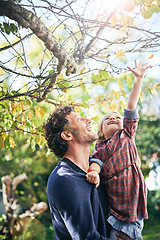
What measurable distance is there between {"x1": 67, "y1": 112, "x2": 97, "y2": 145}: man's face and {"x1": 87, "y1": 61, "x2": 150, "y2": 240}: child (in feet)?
0.46

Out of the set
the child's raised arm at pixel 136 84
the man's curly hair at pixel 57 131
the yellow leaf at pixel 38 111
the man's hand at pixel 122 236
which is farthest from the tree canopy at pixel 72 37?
Result: the man's hand at pixel 122 236

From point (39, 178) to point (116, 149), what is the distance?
8.17 m

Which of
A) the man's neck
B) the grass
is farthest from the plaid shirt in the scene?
the grass

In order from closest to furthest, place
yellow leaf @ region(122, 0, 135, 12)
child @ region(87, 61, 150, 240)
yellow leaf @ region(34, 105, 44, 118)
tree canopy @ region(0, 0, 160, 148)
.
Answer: yellow leaf @ region(122, 0, 135, 12), tree canopy @ region(0, 0, 160, 148), child @ region(87, 61, 150, 240), yellow leaf @ region(34, 105, 44, 118)

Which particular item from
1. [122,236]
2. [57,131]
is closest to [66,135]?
[57,131]

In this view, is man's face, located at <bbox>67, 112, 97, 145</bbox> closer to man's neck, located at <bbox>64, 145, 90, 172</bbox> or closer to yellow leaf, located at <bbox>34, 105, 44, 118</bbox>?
man's neck, located at <bbox>64, 145, 90, 172</bbox>

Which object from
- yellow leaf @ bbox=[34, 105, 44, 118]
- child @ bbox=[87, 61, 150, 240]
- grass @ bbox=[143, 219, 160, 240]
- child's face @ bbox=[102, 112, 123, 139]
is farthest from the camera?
grass @ bbox=[143, 219, 160, 240]

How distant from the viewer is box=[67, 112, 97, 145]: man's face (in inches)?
65.5

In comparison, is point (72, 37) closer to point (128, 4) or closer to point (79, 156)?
point (128, 4)

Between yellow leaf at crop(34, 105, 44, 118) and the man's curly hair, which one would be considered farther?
yellow leaf at crop(34, 105, 44, 118)

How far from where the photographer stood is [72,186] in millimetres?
1405

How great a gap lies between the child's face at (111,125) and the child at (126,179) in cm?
15

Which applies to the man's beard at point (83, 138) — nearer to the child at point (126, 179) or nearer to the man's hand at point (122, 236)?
the child at point (126, 179)

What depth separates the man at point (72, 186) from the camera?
1361 mm
